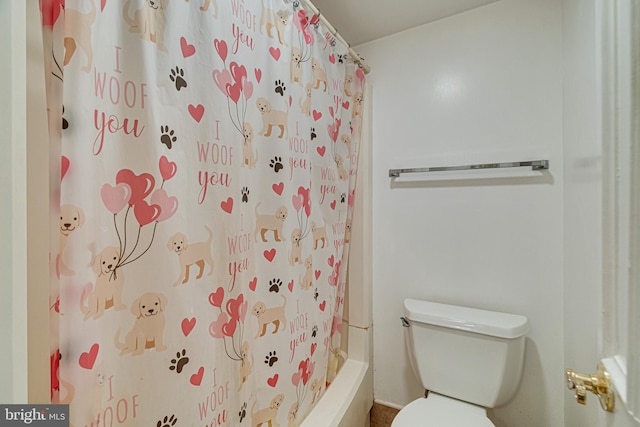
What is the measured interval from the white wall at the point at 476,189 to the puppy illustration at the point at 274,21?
30.9 inches

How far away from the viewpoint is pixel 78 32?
1.65ft

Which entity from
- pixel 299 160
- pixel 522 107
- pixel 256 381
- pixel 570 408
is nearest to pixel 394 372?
pixel 570 408

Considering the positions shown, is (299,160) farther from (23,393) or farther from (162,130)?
(23,393)

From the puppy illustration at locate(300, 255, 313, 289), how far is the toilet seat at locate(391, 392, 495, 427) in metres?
0.62

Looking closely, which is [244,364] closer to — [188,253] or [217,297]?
[217,297]

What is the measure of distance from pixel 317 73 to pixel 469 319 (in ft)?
4.08

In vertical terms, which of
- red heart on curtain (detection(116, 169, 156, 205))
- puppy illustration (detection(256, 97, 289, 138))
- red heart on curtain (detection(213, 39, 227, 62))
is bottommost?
red heart on curtain (detection(116, 169, 156, 205))

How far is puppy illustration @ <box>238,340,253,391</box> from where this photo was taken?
0.85 m

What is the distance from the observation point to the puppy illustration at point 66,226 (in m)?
0.50

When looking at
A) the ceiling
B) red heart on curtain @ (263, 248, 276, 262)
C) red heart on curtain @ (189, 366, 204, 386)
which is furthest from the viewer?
the ceiling

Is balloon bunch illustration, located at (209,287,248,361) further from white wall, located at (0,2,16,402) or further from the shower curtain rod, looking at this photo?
the shower curtain rod

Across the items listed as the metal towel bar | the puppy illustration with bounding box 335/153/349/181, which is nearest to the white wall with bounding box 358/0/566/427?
the metal towel bar

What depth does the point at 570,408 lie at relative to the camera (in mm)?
1114

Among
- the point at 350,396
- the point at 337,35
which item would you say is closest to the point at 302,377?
the point at 350,396
